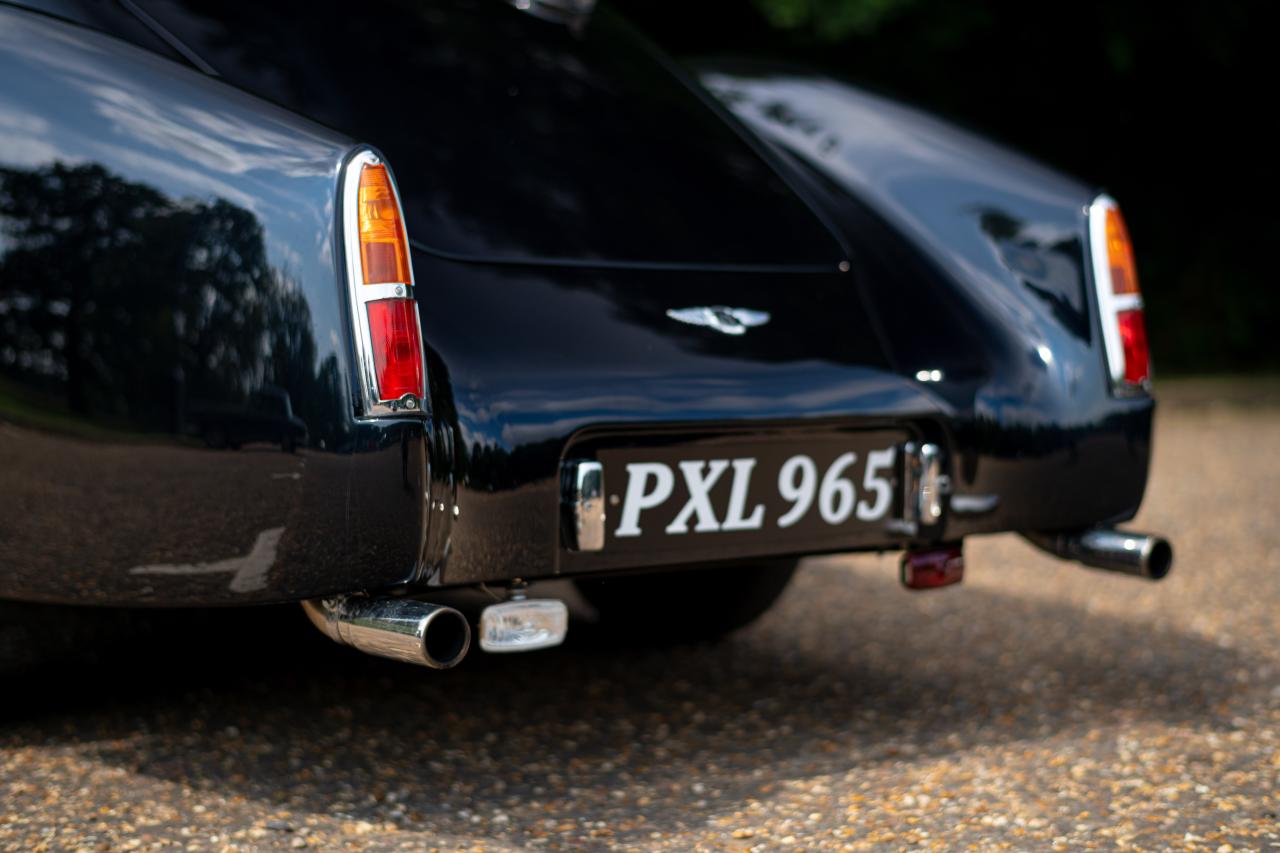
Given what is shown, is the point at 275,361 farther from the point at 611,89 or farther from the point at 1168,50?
the point at 1168,50

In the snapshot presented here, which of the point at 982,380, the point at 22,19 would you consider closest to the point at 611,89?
the point at 982,380

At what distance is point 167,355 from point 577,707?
1.26 metres

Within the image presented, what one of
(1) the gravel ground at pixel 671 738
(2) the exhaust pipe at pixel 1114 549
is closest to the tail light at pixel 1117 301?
(2) the exhaust pipe at pixel 1114 549

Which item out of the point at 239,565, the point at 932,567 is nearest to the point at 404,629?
the point at 239,565

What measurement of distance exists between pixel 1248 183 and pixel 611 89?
917 cm

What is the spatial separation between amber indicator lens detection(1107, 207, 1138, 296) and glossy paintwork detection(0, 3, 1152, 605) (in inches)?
2.5

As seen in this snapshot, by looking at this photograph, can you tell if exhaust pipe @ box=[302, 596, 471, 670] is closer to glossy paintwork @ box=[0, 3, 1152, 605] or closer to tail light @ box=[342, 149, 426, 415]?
glossy paintwork @ box=[0, 3, 1152, 605]

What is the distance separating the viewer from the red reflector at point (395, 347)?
77.6 inches

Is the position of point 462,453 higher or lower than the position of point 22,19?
lower

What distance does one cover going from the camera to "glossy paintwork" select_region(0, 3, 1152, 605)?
6.18 ft

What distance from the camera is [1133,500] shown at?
2701 millimetres

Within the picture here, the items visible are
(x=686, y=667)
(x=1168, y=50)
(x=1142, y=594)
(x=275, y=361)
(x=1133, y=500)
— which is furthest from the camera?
(x=1168, y=50)

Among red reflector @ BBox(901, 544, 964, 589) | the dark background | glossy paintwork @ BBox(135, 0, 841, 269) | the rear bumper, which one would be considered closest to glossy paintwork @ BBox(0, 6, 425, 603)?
the rear bumper

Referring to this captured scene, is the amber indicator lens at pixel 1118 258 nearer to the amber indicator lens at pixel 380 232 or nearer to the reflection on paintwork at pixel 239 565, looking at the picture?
the amber indicator lens at pixel 380 232
